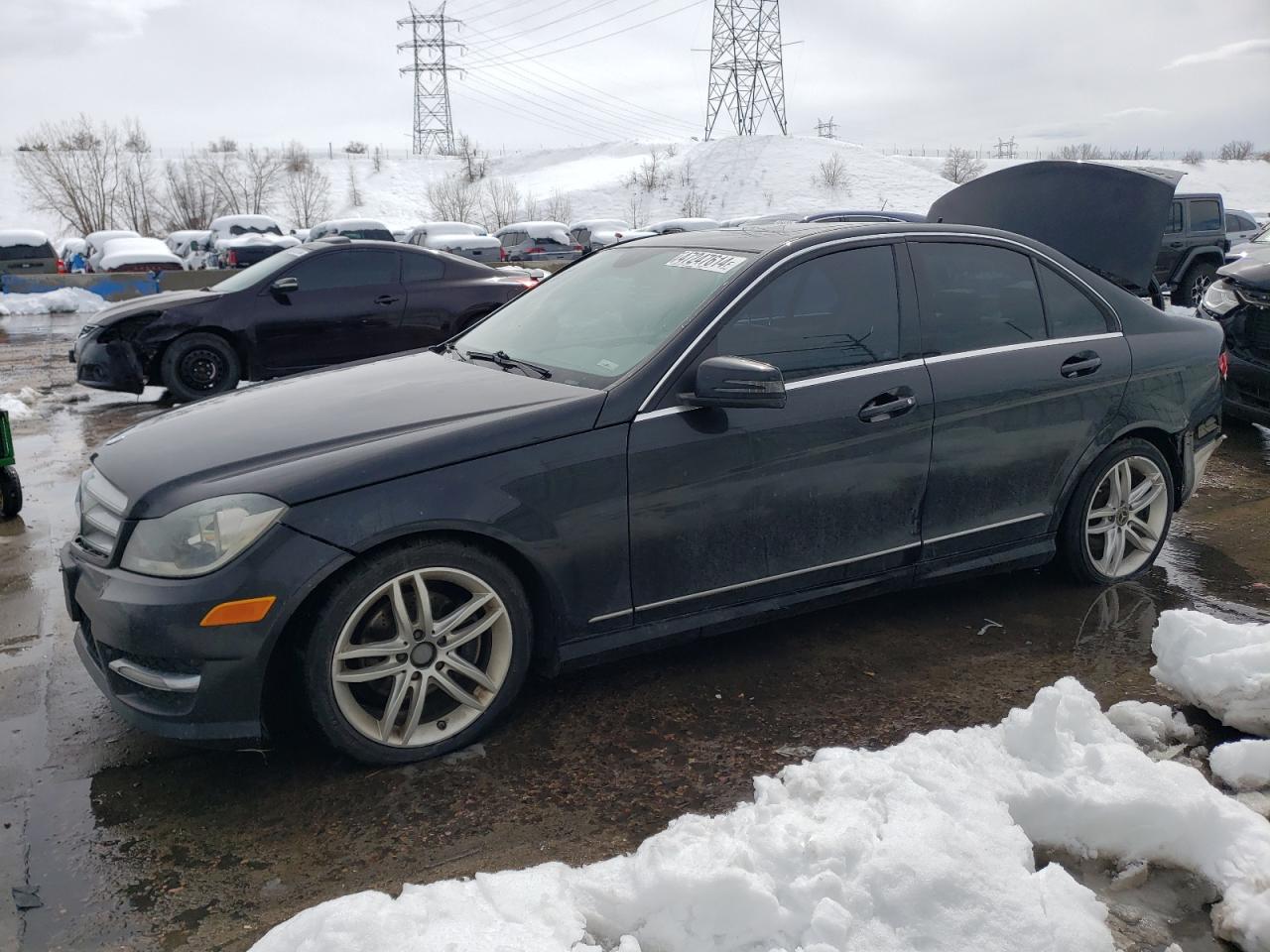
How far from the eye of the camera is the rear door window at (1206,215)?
16.8 m

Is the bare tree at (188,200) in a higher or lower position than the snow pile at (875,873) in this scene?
higher

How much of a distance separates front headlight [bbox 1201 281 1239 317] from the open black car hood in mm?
1847

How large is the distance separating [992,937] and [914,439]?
196 centimetres

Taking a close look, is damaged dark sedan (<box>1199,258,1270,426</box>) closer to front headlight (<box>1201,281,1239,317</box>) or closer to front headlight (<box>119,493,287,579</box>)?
front headlight (<box>1201,281,1239,317</box>)

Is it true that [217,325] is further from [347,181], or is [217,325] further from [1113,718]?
[347,181]

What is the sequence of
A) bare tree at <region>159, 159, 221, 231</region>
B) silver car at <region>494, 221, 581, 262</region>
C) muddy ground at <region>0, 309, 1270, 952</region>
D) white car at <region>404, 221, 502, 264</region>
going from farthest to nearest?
bare tree at <region>159, 159, 221, 231</region>
silver car at <region>494, 221, 581, 262</region>
white car at <region>404, 221, 502, 264</region>
muddy ground at <region>0, 309, 1270, 952</region>

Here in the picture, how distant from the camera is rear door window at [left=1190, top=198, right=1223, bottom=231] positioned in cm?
1683

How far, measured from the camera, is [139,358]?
8984 mm

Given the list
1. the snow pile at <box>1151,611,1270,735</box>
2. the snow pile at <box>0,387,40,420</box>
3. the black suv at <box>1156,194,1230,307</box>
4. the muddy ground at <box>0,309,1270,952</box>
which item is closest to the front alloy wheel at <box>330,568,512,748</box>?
the muddy ground at <box>0,309,1270,952</box>

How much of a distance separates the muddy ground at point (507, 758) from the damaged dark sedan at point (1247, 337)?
9.11 ft

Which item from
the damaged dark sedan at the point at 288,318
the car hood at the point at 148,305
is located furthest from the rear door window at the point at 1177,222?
the car hood at the point at 148,305

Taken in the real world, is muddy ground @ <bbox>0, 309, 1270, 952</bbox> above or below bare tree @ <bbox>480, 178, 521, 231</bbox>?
below

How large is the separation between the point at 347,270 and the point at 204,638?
7437 mm

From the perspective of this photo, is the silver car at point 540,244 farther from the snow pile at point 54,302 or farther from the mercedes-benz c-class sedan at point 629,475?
the mercedes-benz c-class sedan at point 629,475
